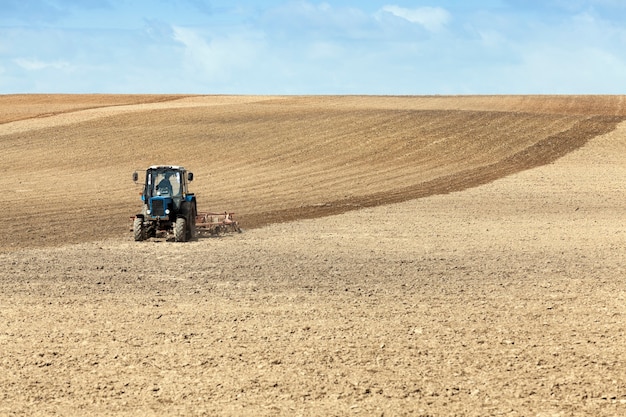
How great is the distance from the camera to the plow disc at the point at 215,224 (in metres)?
28.1

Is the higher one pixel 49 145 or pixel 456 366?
pixel 49 145

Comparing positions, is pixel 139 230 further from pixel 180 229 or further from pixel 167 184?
pixel 167 184

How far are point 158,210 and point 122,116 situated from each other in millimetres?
39771

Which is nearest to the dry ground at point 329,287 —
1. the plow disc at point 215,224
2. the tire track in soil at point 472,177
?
the tire track in soil at point 472,177

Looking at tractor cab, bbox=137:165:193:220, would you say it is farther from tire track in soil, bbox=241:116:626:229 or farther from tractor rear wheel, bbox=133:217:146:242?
tire track in soil, bbox=241:116:626:229

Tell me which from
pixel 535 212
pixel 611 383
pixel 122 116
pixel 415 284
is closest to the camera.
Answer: pixel 611 383

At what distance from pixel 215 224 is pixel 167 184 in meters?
1.91

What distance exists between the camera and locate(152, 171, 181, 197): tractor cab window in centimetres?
2698

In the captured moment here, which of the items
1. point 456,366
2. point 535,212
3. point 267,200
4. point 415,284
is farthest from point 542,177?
point 456,366

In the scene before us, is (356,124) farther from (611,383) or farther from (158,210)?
(611,383)

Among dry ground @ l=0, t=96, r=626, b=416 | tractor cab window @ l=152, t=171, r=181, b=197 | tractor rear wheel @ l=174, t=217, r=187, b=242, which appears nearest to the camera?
dry ground @ l=0, t=96, r=626, b=416

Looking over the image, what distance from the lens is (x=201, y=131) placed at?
58.5 m

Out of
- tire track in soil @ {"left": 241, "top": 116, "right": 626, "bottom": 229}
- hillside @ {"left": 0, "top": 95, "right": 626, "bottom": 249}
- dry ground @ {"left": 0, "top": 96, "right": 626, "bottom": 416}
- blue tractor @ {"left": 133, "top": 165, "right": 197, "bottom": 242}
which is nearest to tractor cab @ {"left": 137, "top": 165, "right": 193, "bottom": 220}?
blue tractor @ {"left": 133, "top": 165, "right": 197, "bottom": 242}

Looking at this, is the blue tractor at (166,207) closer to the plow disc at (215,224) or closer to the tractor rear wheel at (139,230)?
the tractor rear wheel at (139,230)
